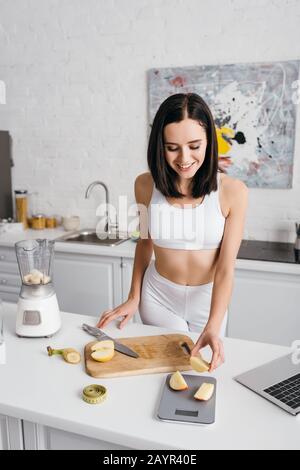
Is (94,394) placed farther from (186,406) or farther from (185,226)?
(185,226)

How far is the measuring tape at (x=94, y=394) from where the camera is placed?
3.72 feet

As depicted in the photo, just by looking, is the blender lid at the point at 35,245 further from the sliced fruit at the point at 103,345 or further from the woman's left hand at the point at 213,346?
the woman's left hand at the point at 213,346

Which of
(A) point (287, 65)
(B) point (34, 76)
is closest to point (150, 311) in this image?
(A) point (287, 65)

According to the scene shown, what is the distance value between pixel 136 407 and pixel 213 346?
0.31 metres

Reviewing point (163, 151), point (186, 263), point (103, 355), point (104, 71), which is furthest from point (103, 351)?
point (104, 71)

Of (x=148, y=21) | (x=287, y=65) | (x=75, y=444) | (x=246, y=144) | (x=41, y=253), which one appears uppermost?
(x=148, y=21)

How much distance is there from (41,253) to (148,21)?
2156 millimetres

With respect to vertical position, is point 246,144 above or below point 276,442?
above

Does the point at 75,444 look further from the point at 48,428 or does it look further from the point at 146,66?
the point at 146,66

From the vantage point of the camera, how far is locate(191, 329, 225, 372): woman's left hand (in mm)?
1275

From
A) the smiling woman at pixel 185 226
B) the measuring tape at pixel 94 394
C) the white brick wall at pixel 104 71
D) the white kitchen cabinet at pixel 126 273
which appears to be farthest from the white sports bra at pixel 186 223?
the white brick wall at pixel 104 71

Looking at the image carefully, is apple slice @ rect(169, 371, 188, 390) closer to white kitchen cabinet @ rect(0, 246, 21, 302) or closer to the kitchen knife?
the kitchen knife

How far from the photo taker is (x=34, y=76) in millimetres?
3498

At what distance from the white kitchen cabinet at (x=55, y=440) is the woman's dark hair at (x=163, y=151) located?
0.97 meters
